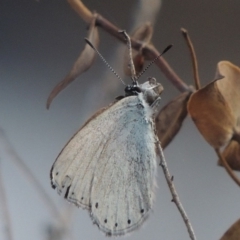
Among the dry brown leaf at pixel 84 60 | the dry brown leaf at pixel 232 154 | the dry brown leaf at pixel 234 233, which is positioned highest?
the dry brown leaf at pixel 84 60

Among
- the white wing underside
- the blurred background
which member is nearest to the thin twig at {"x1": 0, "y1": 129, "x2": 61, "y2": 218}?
the blurred background

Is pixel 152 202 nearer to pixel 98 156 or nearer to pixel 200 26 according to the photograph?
pixel 98 156

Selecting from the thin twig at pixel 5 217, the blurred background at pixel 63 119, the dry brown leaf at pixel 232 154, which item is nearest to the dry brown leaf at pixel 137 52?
the dry brown leaf at pixel 232 154

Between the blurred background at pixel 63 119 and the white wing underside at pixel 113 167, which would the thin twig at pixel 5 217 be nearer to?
the blurred background at pixel 63 119

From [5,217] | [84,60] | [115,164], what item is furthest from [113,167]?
[5,217]

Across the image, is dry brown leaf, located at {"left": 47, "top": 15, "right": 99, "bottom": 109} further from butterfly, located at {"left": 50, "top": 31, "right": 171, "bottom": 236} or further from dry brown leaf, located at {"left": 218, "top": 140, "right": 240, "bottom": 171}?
dry brown leaf, located at {"left": 218, "top": 140, "right": 240, "bottom": 171}

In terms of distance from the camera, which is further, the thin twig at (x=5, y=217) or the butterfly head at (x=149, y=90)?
the thin twig at (x=5, y=217)
